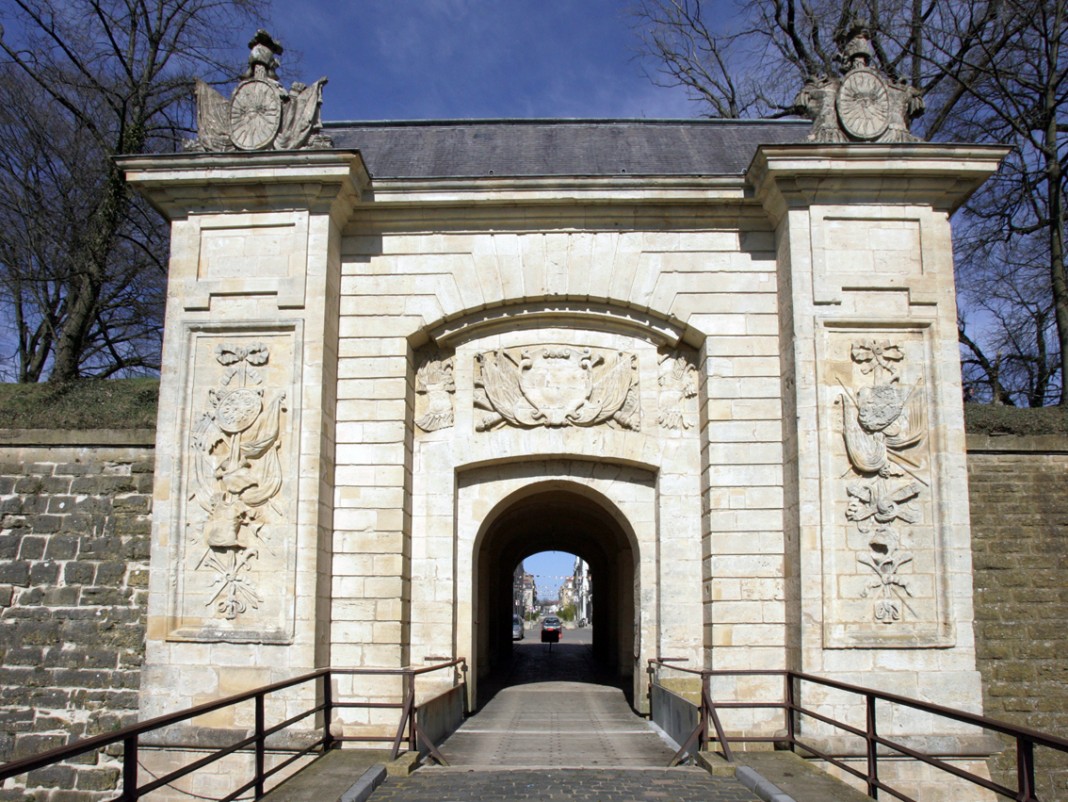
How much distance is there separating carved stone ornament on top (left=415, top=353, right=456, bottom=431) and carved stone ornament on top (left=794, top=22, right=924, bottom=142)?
15.9 ft

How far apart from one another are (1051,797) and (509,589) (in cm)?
1302

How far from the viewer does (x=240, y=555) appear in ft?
32.2

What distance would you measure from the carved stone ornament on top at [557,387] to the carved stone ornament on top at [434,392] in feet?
A: 1.11

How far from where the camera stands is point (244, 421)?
10.0 metres

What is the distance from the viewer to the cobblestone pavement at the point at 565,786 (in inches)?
279

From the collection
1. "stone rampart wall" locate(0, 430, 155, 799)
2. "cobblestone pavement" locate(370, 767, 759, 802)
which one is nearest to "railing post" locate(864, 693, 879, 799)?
"cobblestone pavement" locate(370, 767, 759, 802)

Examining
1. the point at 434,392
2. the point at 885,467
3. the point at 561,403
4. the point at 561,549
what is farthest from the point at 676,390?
the point at 561,549

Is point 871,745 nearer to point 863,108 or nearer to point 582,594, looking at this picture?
point 863,108

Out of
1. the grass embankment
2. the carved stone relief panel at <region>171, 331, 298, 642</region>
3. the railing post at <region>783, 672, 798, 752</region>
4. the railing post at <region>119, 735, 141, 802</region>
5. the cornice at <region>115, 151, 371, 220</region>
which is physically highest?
the cornice at <region>115, 151, 371, 220</region>

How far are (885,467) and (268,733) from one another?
20.9 ft

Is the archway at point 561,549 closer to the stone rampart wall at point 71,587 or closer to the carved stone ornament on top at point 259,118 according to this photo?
the stone rampart wall at point 71,587

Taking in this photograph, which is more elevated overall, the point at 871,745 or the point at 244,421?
the point at 244,421

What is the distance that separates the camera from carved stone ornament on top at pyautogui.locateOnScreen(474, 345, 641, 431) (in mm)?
11023

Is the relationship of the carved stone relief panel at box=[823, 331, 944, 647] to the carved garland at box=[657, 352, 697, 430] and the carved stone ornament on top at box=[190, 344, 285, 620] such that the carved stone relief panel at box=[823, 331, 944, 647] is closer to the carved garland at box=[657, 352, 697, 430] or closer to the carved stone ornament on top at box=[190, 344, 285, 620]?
the carved garland at box=[657, 352, 697, 430]
